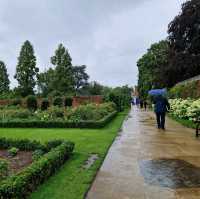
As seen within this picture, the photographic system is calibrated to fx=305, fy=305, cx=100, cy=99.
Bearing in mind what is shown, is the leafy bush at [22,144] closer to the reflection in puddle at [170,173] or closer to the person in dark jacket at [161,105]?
the reflection in puddle at [170,173]

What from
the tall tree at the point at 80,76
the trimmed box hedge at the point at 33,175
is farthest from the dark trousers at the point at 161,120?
the tall tree at the point at 80,76

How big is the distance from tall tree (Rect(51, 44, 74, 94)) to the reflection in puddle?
38862mm

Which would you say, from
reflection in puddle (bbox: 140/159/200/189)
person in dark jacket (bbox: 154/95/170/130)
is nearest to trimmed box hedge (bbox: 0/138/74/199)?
reflection in puddle (bbox: 140/159/200/189)

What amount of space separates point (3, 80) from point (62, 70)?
12.3m

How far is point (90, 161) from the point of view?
19.5 ft

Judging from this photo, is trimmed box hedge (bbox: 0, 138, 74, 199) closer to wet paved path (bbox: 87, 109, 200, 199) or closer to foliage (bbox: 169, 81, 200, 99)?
wet paved path (bbox: 87, 109, 200, 199)

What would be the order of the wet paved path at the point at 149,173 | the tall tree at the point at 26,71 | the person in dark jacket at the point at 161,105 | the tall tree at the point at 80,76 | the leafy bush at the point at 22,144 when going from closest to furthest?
the wet paved path at the point at 149,173 → the leafy bush at the point at 22,144 → the person in dark jacket at the point at 161,105 → the tall tree at the point at 26,71 → the tall tree at the point at 80,76

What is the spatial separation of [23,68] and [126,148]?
127 feet

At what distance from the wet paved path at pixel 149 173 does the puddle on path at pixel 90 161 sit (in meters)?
0.24

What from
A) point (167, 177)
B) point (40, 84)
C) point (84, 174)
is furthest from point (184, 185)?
point (40, 84)

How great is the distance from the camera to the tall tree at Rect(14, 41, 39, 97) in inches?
1731

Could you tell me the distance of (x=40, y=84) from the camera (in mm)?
53125

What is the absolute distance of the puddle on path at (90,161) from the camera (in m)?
5.49

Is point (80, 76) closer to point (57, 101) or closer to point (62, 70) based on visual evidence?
point (62, 70)
